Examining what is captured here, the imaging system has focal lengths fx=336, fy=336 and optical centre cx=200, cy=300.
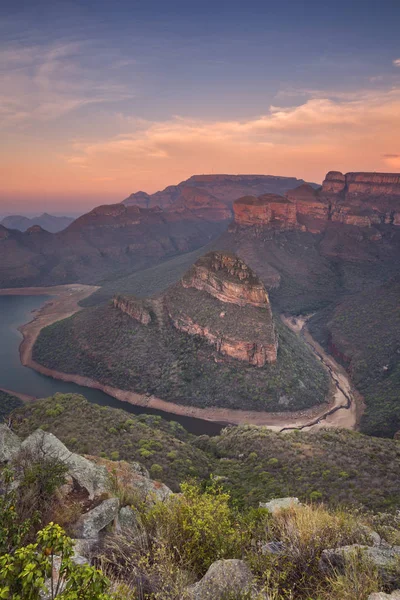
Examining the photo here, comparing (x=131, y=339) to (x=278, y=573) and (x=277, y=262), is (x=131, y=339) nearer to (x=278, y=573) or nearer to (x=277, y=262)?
(x=278, y=573)

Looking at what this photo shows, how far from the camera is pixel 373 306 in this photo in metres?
90.7

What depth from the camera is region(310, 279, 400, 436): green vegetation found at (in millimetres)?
58031

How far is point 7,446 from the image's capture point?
17.4 metres

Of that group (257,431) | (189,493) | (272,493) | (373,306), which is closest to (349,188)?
(373,306)

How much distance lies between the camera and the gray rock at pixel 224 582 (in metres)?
7.63

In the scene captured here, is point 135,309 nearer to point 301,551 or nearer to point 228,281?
point 228,281

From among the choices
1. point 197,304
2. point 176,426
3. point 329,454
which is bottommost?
point 176,426

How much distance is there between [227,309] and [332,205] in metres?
118

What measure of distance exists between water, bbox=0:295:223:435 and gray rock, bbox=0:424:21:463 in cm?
4275

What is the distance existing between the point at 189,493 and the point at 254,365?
54.7 meters

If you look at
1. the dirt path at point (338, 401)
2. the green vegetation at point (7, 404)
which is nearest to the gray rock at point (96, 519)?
the green vegetation at point (7, 404)

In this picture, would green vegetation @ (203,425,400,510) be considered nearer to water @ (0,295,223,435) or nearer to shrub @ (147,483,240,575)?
water @ (0,295,223,435)

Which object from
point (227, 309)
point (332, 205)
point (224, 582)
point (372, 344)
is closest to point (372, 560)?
point (224, 582)

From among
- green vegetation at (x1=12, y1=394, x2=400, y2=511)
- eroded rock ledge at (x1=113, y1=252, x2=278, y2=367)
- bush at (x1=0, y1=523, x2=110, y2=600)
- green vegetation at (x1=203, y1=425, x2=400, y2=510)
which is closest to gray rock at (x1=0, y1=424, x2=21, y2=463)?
green vegetation at (x1=12, y1=394, x2=400, y2=511)
